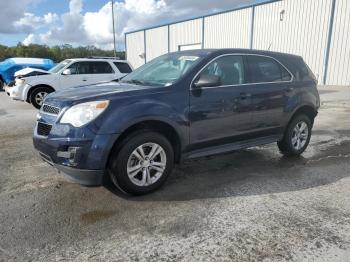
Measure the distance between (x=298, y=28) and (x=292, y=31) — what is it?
439mm

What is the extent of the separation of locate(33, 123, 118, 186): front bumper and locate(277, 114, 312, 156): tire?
10.6ft

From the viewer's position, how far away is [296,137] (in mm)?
5824

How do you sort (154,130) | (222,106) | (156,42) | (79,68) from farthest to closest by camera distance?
(156,42) → (79,68) → (222,106) → (154,130)

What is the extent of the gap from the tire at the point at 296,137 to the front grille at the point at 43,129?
3.76m

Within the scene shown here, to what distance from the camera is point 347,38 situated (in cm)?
1794

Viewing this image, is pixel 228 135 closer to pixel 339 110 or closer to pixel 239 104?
pixel 239 104

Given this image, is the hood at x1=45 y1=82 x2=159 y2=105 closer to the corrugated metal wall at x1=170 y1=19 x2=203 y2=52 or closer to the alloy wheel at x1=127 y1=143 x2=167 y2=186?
the alloy wheel at x1=127 y1=143 x2=167 y2=186

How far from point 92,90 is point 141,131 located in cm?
84

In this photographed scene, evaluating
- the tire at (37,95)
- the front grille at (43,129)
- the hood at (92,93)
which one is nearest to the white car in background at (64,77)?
the tire at (37,95)

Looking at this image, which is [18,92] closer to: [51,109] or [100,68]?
[100,68]

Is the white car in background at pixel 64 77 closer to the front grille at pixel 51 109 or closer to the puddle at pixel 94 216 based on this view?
the front grille at pixel 51 109

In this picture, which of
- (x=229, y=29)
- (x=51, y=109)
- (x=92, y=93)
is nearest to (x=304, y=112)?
(x=92, y=93)

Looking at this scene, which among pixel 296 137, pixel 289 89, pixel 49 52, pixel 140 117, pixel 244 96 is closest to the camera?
pixel 140 117

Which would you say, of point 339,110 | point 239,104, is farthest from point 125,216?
point 339,110
